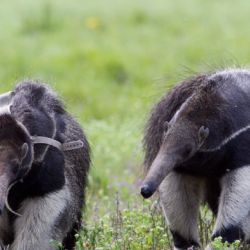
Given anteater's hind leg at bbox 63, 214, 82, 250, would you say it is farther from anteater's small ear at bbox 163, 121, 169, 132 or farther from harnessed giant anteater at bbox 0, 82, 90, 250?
anteater's small ear at bbox 163, 121, 169, 132

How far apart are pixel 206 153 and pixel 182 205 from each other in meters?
0.64

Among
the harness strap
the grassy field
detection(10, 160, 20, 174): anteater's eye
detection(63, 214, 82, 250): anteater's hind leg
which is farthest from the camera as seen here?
the grassy field

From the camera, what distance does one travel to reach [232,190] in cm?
755

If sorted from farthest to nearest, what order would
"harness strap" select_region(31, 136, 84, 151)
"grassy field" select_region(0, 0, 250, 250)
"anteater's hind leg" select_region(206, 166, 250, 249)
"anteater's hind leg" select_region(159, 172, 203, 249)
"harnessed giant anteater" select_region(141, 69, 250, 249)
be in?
"grassy field" select_region(0, 0, 250, 250) < "anteater's hind leg" select_region(159, 172, 203, 249) < "anteater's hind leg" select_region(206, 166, 250, 249) < "harnessed giant anteater" select_region(141, 69, 250, 249) < "harness strap" select_region(31, 136, 84, 151)

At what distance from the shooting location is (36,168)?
730 cm

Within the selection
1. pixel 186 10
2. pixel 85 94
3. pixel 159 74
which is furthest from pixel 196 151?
pixel 186 10

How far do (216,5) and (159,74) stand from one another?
6050 mm

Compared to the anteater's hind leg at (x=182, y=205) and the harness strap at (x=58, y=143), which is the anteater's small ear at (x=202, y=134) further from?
the harness strap at (x=58, y=143)

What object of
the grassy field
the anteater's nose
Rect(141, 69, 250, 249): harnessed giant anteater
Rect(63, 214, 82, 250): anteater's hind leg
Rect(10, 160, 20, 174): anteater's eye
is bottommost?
the grassy field

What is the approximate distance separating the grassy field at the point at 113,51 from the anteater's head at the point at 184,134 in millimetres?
3748

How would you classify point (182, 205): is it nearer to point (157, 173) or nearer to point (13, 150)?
point (157, 173)

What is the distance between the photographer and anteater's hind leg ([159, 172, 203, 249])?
7.93 metres

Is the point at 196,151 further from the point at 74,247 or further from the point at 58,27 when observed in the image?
the point at 58,27

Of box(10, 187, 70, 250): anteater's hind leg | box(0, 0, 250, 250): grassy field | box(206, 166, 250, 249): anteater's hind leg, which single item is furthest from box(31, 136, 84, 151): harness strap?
box(0, 0, 250, 250): grassy field
